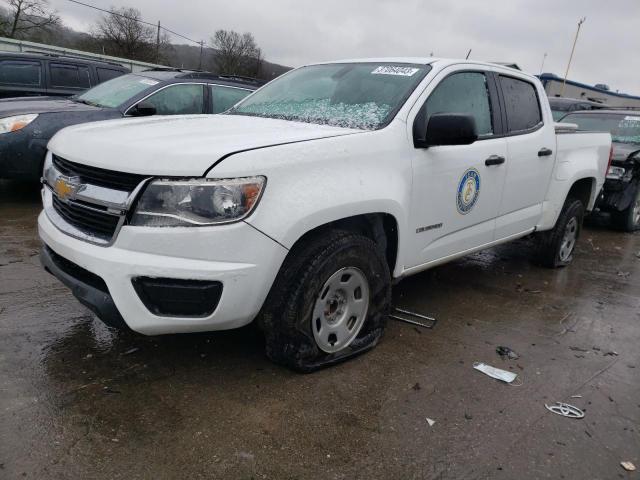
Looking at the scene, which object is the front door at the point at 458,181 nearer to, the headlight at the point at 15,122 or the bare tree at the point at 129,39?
the headlight at the point at 15,122

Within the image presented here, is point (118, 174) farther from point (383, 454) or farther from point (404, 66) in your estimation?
point (404, 66)

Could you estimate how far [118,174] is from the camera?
2.41 metres

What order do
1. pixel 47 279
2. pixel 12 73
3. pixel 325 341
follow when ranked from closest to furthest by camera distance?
pixel 325 341 < pixel 47 279 < pixel 12 73

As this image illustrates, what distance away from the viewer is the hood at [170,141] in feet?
7.54

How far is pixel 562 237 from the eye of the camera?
525 cm

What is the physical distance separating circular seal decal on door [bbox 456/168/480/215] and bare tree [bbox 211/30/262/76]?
4690cm

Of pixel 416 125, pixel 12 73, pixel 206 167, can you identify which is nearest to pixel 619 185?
pixel 416 125

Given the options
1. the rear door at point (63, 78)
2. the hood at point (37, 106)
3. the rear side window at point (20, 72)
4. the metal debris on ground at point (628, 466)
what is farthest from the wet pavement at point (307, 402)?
the rear side window at point (20, 72)

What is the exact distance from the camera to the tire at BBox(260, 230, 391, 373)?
2.61 m

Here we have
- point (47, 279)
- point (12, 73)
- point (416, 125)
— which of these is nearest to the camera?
point (416, 125)

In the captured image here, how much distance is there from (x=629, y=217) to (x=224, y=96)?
19.6ft

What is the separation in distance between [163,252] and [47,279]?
2.18m

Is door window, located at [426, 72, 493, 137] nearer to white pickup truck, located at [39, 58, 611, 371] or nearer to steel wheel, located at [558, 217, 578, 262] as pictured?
white pickup truck, located at [39, 58, 611, 371]

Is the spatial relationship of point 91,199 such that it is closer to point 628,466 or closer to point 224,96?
point 628,466
